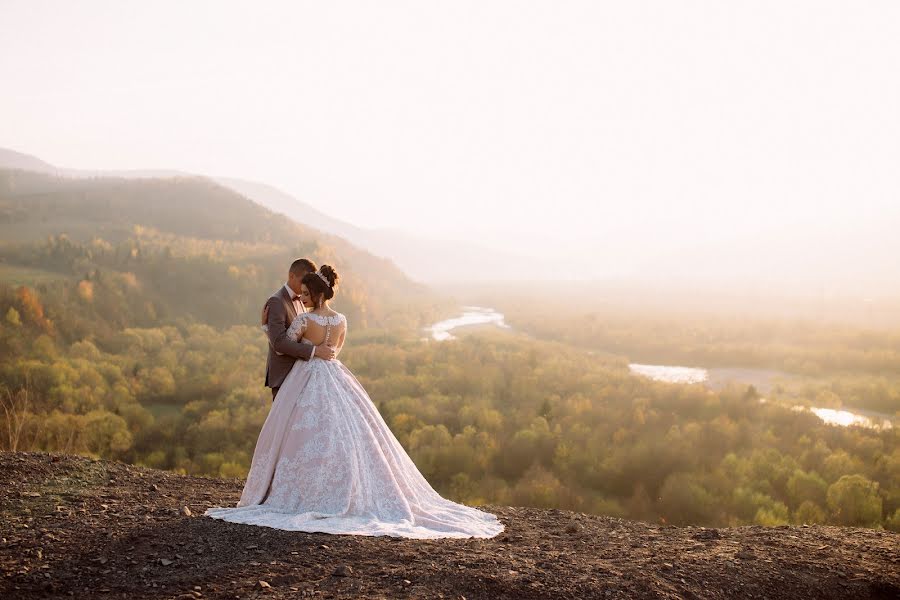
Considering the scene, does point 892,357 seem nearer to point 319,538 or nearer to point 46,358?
point 319,538

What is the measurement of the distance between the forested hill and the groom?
72.1 meters

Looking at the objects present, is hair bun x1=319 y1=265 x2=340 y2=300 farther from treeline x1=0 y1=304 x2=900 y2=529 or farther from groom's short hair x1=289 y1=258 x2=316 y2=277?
treeline x1=0 y1=304 x2=900 y2=529

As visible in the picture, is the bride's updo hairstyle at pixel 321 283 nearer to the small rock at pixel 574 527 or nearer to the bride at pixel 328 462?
the bride at pixel 328 462

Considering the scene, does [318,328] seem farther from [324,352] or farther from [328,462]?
[328,462]

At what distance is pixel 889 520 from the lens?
26609 mm

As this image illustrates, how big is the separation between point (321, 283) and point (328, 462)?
7.89 feet

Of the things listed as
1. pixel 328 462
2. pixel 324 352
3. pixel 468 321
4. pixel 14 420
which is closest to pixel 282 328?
pixel 324 352

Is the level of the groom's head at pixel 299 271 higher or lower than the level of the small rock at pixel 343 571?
higher

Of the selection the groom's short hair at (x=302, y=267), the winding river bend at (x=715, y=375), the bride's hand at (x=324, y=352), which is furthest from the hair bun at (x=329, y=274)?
the winding river bend at (x=715, y=375)

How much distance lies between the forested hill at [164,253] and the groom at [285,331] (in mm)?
72136

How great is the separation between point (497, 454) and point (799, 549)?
31332 mm

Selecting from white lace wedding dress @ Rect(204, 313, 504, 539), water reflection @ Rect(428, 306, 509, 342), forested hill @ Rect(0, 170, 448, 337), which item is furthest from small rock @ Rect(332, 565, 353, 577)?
water reflection @ Rect(428, 306, 509, 342)

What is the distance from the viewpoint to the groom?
28.5 feet

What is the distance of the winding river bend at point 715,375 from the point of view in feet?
162
